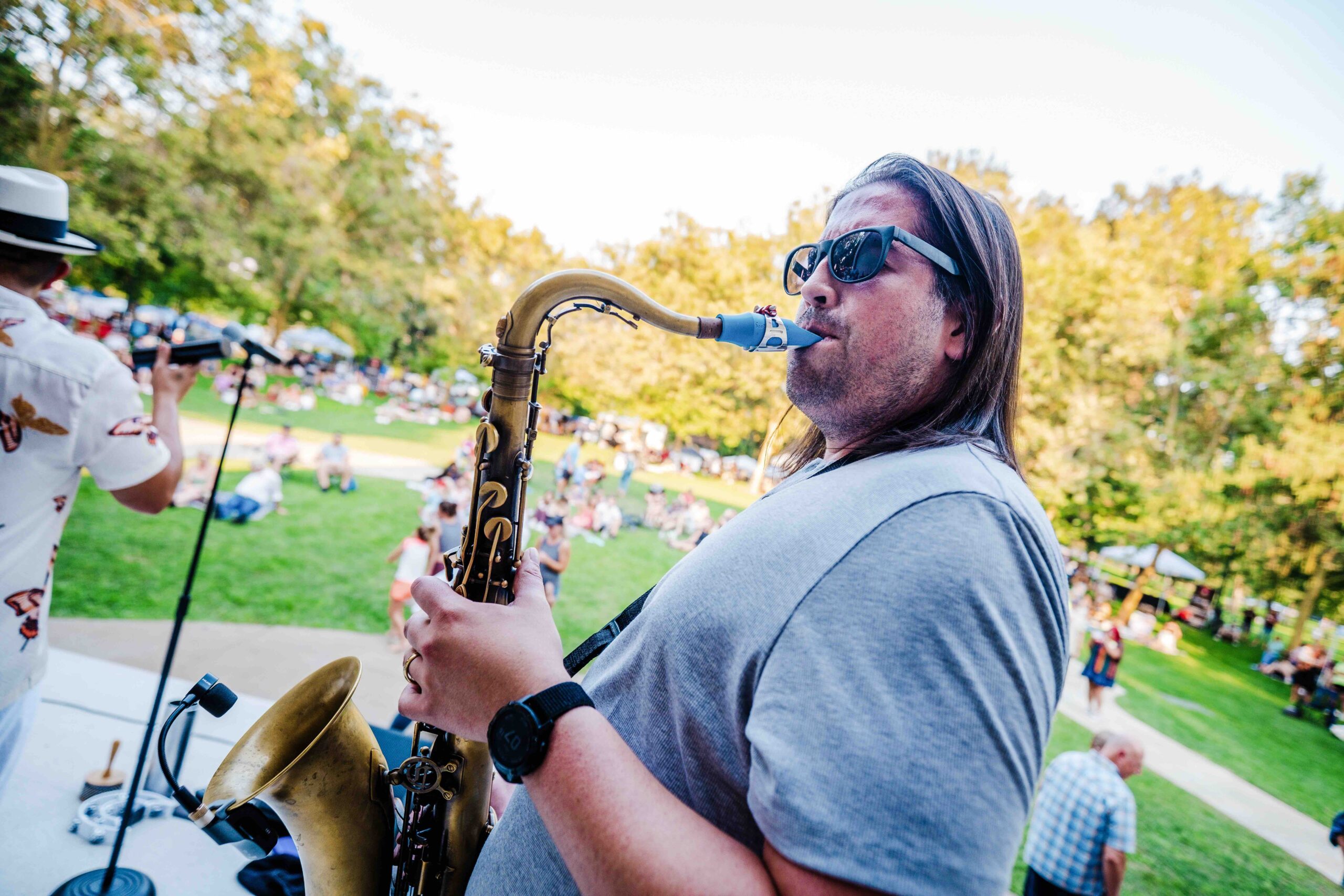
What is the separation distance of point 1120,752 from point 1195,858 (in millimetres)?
4140

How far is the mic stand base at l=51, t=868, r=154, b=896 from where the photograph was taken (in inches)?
128

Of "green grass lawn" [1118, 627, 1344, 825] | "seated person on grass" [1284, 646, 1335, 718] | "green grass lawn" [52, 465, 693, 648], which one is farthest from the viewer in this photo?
"seated person on grass" [1284, 646, 1335, 718]

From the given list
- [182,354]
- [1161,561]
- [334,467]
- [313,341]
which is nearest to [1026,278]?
[1161,561]

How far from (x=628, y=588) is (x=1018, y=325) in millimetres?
11664

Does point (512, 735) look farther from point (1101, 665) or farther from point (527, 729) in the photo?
point (1101, 665)

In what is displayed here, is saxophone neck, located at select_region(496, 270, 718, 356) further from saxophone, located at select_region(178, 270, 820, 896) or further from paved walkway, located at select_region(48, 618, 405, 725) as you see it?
paved walkway, located at select_region(48, 618, 405, 725)

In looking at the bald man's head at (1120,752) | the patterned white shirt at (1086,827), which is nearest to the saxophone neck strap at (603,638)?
the patterned white shirt at (1086,827)

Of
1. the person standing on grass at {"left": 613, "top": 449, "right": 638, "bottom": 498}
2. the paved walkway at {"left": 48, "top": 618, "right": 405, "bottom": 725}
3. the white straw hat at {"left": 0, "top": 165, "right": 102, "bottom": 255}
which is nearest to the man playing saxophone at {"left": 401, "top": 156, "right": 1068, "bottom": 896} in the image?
the white straw hat at {"left": 0, "top": 165, "right": 102, "bottom": 255}

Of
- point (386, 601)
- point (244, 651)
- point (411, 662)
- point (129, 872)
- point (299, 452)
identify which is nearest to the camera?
point (411, 662)

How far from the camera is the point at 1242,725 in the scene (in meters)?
14.5

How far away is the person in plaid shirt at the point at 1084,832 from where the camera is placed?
4.73 meters

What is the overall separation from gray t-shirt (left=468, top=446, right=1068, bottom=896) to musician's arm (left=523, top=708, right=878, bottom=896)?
0.03m

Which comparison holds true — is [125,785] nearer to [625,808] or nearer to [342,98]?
[625,808]

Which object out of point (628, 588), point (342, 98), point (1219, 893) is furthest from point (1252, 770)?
point (342, 98)
